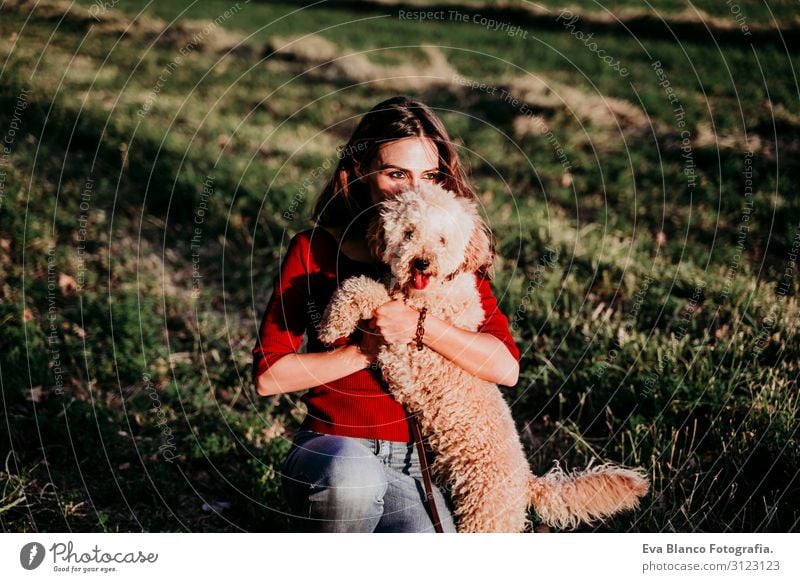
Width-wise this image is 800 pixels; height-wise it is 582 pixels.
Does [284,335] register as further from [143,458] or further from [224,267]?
[224,267]

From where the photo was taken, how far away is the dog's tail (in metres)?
3.21

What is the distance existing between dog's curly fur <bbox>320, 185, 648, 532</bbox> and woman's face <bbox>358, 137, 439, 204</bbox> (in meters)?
0.29

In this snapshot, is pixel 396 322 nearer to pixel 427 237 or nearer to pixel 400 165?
pixel 427 237

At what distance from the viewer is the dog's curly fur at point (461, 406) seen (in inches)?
123

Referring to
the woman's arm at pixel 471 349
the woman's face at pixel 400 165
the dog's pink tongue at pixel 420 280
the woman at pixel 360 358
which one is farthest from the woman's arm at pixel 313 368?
the woman's face at pixel 400 165

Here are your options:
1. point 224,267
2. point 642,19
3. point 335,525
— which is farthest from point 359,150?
point 642,19

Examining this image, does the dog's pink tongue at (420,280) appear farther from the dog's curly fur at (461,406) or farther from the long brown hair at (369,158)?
the long brown hair at (369,158)

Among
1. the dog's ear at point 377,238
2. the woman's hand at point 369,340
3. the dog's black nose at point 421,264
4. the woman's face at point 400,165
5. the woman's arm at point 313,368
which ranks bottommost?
the woman's arm at point 313,368

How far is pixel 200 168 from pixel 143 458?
570 centimetres

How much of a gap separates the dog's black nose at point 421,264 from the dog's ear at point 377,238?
181mm

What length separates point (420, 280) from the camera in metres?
3.07

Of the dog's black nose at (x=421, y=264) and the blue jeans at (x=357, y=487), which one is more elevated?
the dog's black nose at (x=421, y=264)

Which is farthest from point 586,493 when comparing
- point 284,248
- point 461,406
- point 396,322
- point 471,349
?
point 284,248
